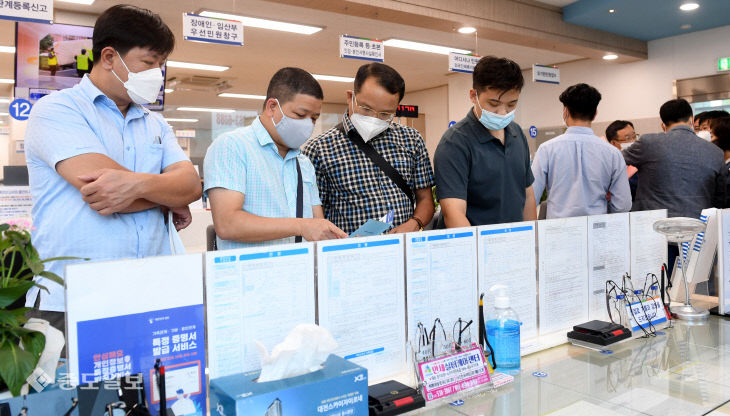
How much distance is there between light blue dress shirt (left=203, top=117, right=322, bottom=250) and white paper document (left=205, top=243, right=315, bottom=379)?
0.49 metres

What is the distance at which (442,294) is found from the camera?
146 centimetres

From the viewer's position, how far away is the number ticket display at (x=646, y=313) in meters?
1.76

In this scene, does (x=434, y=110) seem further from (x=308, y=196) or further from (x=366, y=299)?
(x=366, y=299)

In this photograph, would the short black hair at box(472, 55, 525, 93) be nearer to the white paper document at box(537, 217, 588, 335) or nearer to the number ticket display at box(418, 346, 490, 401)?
the white paper document at box(537, 217, 588, 335)

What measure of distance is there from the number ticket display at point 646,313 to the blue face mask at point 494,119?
77cm

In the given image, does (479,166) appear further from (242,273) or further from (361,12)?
(361,12)

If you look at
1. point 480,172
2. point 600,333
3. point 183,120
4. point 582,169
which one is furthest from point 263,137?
point 183,120

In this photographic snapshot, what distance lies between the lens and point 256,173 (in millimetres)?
1691

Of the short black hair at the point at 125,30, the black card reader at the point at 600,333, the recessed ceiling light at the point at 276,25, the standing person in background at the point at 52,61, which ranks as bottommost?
the black card reader at the point at 600,333

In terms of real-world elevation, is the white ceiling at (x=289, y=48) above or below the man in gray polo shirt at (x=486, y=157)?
above

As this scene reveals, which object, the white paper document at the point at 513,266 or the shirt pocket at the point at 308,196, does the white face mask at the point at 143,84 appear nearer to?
the shirt pocket at the point at 308,196

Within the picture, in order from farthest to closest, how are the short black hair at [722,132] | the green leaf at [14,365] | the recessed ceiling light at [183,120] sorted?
the recessed ceiling light at [183,120] < the short black hair at [722,132] < the green leaf at [14,365]

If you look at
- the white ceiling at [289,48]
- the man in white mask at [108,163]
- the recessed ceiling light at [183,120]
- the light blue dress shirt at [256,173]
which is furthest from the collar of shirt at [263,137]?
the recessed ceiling light at [183,120]

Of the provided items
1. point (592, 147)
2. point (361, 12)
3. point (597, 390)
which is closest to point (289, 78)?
point (597, 390)
